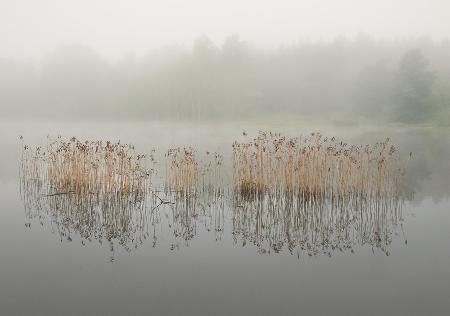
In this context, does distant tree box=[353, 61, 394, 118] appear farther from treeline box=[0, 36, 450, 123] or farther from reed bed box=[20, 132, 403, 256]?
reed bed box=[20, 132, 403, 256]

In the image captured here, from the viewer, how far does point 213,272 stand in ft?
27.5

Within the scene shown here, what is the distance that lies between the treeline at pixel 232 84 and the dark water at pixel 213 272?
43940 millimetres

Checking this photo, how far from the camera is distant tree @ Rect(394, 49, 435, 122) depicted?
4994 cm

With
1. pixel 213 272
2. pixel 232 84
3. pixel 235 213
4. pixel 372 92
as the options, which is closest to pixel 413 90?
pixel 372 92

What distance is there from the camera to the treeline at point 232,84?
53006 mm

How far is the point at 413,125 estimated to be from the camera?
49.8 metres

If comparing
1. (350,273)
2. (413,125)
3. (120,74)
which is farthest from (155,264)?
(120,74)

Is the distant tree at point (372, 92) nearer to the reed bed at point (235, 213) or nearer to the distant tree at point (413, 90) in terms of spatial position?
the distant tree at point (413, 90)

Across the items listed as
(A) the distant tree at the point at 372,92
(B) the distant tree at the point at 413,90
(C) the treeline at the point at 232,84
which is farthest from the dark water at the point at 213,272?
(C) the treeline at the point at 232,84

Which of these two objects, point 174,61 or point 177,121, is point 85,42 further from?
point 177,121

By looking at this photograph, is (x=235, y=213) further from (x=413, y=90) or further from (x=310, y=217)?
(x=413, y=90)

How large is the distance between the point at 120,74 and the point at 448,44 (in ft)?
233

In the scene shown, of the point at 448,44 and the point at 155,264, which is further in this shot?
the point at 448,44

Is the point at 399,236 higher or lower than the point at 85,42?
lower
